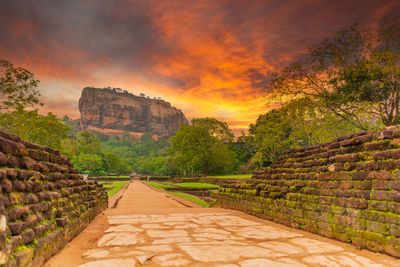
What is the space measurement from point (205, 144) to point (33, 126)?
2629 centimetres

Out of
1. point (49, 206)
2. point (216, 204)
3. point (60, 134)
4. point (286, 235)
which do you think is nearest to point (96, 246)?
point (49, 206)

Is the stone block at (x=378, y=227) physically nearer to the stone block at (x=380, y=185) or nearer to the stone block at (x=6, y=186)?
the stone block at (x=380, y=185)

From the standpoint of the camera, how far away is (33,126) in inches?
1022

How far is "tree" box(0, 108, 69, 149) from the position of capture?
73.3 feet

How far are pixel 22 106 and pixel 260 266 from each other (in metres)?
24.5

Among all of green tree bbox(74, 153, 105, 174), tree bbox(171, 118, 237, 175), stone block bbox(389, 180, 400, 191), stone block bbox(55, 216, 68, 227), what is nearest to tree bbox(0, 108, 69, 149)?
green tree bbox(74, 153, 105, 174)

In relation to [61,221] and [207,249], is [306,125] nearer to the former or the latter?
[207,249]

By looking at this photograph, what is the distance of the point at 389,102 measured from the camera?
48.7ft

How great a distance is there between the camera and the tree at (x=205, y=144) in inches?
1729

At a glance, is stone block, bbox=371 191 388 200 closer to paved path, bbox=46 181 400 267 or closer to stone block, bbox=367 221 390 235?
stone block, bbox=367 221 390 235

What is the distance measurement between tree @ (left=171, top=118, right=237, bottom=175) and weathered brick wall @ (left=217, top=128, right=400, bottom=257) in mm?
36317

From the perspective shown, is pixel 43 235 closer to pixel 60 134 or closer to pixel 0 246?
pixel 0 246

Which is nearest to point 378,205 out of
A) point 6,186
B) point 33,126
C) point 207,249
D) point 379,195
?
point 379,195

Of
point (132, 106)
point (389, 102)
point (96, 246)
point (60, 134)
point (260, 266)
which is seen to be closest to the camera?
point (260, 266)
